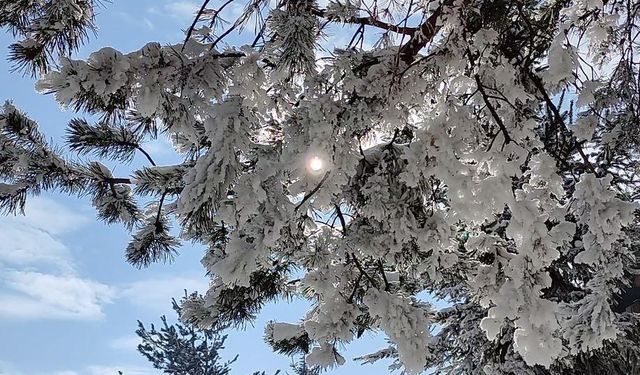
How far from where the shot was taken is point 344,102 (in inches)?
75.2

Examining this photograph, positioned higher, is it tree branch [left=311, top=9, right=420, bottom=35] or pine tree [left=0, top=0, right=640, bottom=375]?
tree branch [left=311, top=9, right=420, bottom=35]

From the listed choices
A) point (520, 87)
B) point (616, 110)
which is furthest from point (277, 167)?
point (616, 110)

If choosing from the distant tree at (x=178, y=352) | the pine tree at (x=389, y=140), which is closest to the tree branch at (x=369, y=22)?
the pine tree at (x=389, y=140)

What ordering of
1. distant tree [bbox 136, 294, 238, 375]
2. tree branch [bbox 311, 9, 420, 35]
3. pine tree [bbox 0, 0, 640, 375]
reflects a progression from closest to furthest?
pine tree [bbox 0, 0, 640, 375] < tree branch [bbox 311, 9, 420, 35] < distant tree [bbox 136, 294, 238, 375]

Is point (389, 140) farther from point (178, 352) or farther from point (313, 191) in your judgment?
point (178, 352)

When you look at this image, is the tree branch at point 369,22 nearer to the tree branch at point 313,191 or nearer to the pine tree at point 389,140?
the pine tree at point 389,140

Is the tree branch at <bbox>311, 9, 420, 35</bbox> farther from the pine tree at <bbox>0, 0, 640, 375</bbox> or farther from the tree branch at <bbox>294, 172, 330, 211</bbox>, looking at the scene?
the tree branch at <bbox>294, 172, 330, 211</bbox>

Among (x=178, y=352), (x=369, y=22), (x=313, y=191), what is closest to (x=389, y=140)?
(x=369, y=22)

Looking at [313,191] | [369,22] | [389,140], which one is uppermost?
[369,22]

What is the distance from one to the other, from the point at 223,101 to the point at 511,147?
3.18 ft

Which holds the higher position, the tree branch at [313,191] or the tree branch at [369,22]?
the tree branch at [369,22]

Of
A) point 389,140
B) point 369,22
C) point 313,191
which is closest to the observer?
point 313,191

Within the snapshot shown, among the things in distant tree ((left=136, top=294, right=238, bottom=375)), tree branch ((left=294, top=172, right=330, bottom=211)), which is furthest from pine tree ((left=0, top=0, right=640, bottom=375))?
distant tree ((left=136, top=294, right=238, bottom=375))

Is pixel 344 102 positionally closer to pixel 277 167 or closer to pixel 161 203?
pixel 277 167
